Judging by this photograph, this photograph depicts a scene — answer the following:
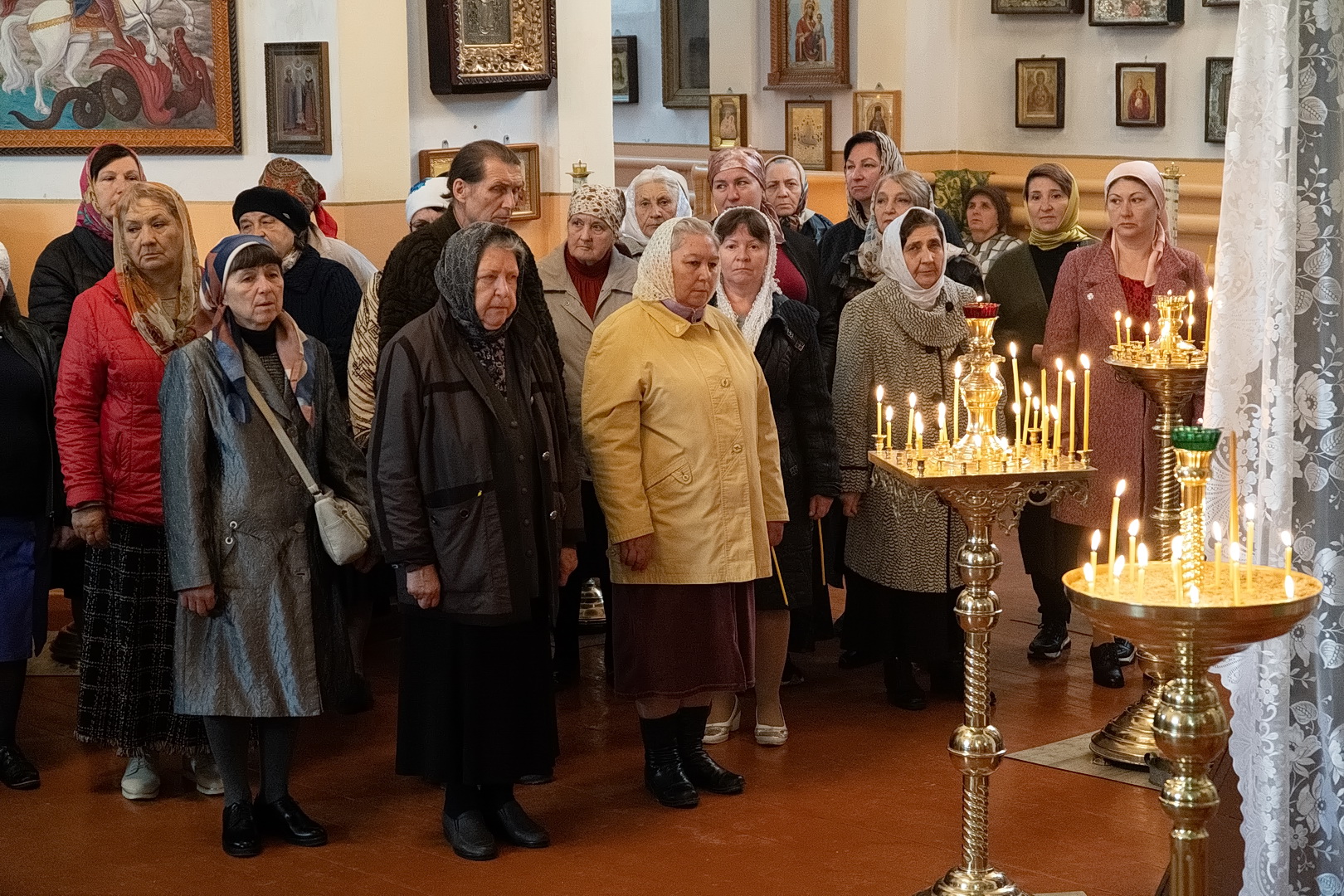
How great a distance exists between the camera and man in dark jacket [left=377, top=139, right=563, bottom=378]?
502 centimetres

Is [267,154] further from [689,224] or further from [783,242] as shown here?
[689,224]

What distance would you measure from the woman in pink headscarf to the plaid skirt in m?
2.87

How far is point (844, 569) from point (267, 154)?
3674 millimetres

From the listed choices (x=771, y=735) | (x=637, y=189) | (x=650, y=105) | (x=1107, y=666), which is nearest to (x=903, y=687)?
(x=771, y=735)

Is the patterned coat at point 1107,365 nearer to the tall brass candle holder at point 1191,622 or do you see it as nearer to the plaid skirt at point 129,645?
the tall brass candle holder at point 1191,622

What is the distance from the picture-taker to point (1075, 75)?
428 inches

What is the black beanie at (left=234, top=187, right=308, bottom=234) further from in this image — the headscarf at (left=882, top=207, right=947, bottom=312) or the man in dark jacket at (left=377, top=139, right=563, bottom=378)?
the headscarf at (left=882, top=207, right=947, bottom=312)

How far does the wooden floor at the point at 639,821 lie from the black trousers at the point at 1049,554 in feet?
1.61

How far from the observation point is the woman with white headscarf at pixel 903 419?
5602 mm

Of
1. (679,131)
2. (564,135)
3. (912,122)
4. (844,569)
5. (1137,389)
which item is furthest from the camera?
(679,131)

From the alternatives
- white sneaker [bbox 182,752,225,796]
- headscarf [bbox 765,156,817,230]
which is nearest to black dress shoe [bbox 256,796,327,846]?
white sneaker [bbox 182,752,225,796]

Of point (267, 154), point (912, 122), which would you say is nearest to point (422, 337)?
point (267, 154)

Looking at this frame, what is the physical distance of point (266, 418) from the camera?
15.0 feet

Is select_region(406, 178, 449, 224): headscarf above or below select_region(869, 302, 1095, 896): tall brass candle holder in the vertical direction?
above
